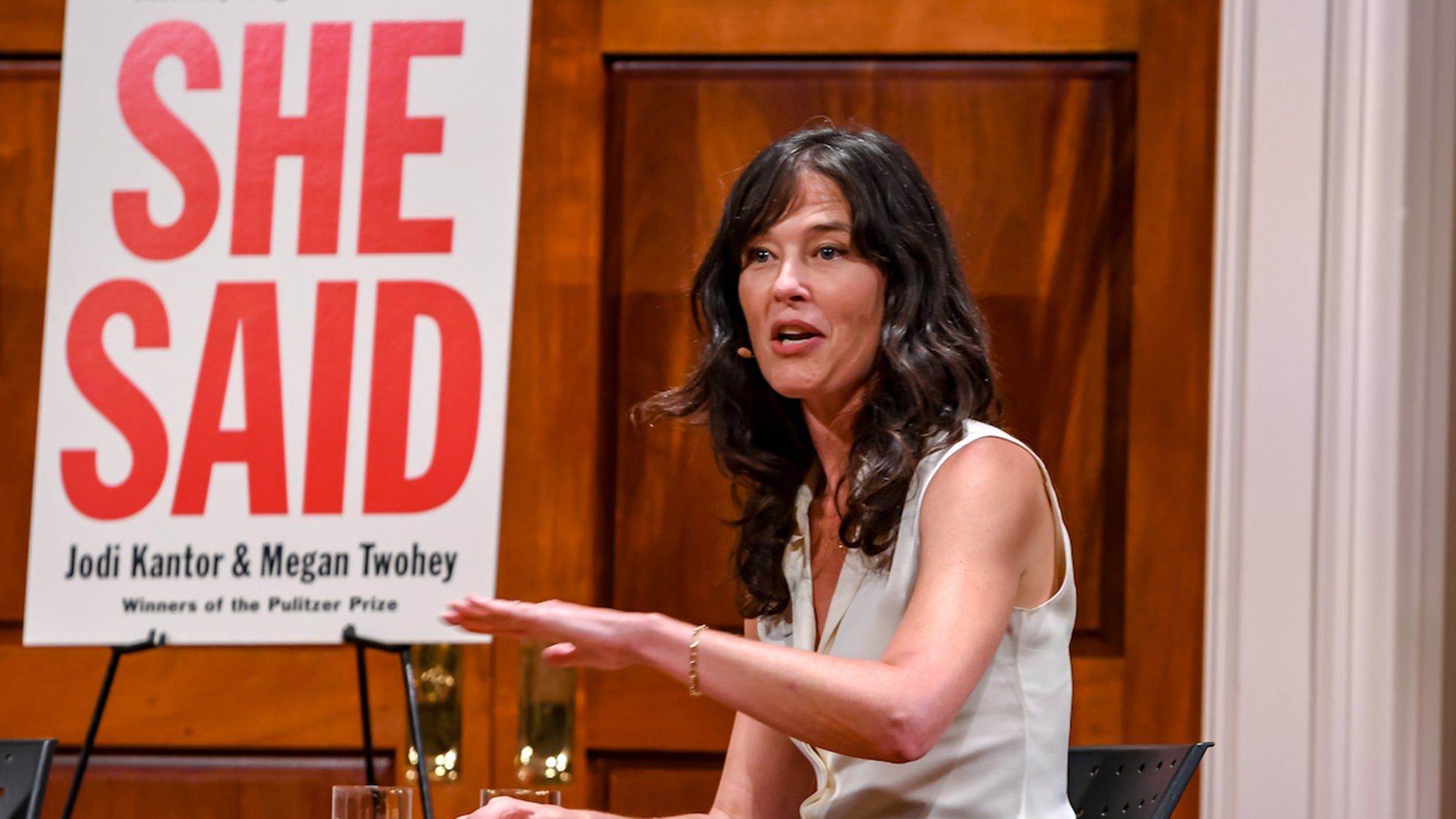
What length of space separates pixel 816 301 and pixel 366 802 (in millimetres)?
710

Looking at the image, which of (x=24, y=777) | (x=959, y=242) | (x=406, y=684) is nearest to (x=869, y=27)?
(x=959, y=242)

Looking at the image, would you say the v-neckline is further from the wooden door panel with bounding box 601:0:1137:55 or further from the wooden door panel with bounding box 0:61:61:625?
the wooden door panel with bounding box 0:61:61:625

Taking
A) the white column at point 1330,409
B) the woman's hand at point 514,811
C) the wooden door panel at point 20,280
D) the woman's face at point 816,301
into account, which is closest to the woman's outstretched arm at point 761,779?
the woman's hand at point 514,811

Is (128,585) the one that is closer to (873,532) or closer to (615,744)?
(615,744)

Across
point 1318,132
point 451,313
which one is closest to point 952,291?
point 451,313

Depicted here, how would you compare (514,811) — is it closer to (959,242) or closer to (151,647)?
(151,647)

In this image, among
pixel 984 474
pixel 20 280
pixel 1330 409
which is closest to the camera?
pixel 984 474

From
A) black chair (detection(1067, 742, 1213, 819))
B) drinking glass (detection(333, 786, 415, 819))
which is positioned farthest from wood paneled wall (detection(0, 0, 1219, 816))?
drinking glass (detection(333, 786, 415, 819))

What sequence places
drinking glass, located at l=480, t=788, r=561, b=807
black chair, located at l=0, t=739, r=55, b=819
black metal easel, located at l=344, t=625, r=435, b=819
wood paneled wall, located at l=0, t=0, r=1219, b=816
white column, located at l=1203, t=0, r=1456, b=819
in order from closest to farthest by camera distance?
drinking glass, located at l=480, t=788, r=561, b=807, black chair, located at l=0, t=739, r=55, b=819, black metal easel, located at l=344, t=625, r=435, b=819, white column, located at l=1203, t=0, r=1456, b=819, wood paneled wall, located at l=0, t=0, r=1219, b=816

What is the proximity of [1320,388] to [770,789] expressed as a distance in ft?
3.80

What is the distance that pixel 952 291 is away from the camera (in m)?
1.69

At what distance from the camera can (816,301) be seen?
1.65 metres

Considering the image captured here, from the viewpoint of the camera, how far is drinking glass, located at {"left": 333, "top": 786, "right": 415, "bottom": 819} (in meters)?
1.50

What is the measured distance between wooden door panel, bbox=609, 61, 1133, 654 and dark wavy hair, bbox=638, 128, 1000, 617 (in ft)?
2.45
